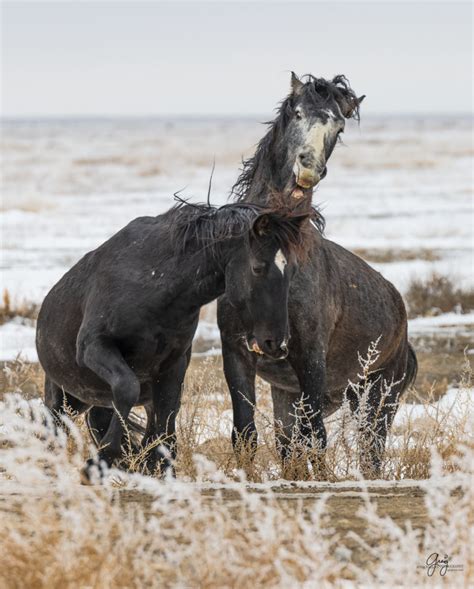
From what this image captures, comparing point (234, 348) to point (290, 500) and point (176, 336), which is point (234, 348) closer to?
point (176, 336)

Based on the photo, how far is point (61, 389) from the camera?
759 cm

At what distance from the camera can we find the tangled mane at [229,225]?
6094 mm

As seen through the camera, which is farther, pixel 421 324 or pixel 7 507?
pixel 421 324

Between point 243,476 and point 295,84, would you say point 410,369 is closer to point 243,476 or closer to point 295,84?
point 295,84

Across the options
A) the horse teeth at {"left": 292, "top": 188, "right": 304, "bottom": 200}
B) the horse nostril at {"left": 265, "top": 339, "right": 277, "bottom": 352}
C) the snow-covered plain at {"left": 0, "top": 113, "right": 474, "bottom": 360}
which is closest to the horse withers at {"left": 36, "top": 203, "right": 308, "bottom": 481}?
the horse nostril at {"left": 265, "top": 339, "right": 277, "bottom": 352}

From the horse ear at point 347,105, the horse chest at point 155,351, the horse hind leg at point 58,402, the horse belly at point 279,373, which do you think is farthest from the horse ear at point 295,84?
the horse hind leg at point 58,402

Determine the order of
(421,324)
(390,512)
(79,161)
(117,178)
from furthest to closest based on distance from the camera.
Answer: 1. (79,161)
2. (117,178)
3. (421,324)
4. (390,512)

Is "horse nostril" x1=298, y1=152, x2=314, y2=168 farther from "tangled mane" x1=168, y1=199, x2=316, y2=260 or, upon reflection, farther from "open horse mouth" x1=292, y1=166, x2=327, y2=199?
"tangled mane" x1=168, y1=199, x2=316, y2=260

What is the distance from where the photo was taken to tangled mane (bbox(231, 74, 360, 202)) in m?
7.64

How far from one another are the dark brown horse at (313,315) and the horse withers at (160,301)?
467mm

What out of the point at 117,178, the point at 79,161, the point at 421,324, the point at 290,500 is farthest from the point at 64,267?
the point at 79,161

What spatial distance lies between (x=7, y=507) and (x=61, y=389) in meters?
2.90

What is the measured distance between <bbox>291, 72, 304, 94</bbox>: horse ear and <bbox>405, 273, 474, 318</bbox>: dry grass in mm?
7789

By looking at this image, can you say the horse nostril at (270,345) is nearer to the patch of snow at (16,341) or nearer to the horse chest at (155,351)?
the horse chest at (155,351)
